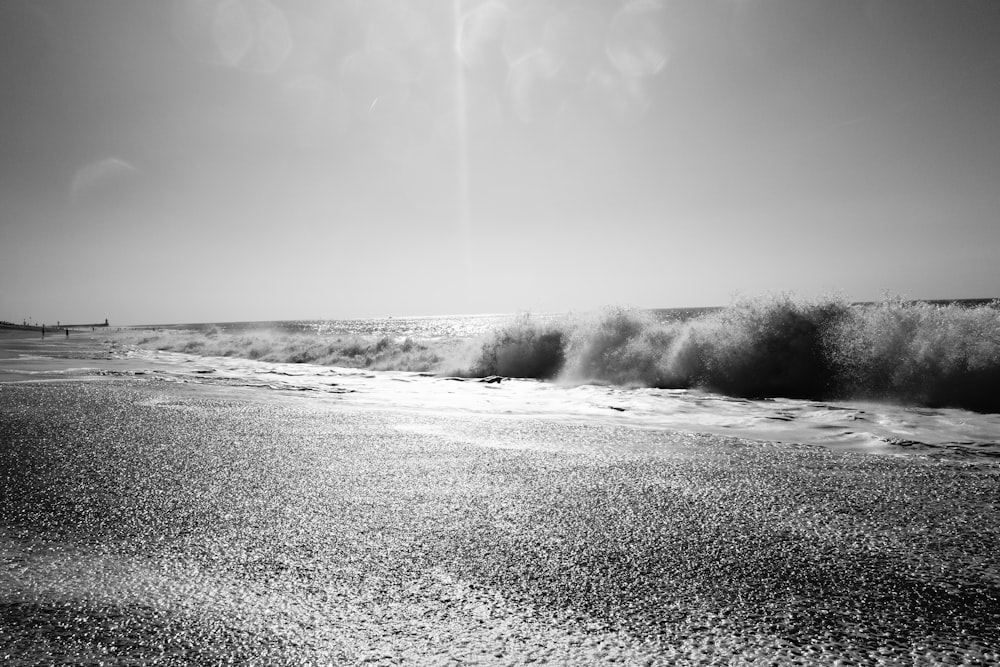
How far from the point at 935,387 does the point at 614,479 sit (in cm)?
761

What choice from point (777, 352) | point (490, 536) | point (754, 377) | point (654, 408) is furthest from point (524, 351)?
point (490, 536)

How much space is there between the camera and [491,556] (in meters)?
2.12

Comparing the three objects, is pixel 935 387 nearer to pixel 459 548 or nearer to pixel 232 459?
pixel 459 548

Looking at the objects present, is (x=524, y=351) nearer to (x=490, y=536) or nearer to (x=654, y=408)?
(x=654, y=408)

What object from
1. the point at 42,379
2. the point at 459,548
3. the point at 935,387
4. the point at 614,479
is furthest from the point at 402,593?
the point at 42,379

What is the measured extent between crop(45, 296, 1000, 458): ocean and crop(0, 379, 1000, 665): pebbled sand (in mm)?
1746

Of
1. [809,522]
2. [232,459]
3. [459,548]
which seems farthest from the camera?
[232,459]

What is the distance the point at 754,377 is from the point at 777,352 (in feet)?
2.37

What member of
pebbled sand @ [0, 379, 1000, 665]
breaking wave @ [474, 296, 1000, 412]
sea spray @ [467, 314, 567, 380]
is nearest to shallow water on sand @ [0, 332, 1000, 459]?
pebbled sand @ [0, 379, 1000, 665]

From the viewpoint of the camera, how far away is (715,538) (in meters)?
2.31

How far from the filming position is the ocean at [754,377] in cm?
561

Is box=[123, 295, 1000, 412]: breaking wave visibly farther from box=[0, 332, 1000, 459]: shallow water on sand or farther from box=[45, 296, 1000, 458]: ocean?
box=[0, 332, 1000, 459]: shallow water on sand

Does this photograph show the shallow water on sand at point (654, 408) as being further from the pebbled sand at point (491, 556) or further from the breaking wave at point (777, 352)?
the breaking wave at point (777, 352)

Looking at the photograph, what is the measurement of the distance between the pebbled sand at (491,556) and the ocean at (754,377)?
175cm
